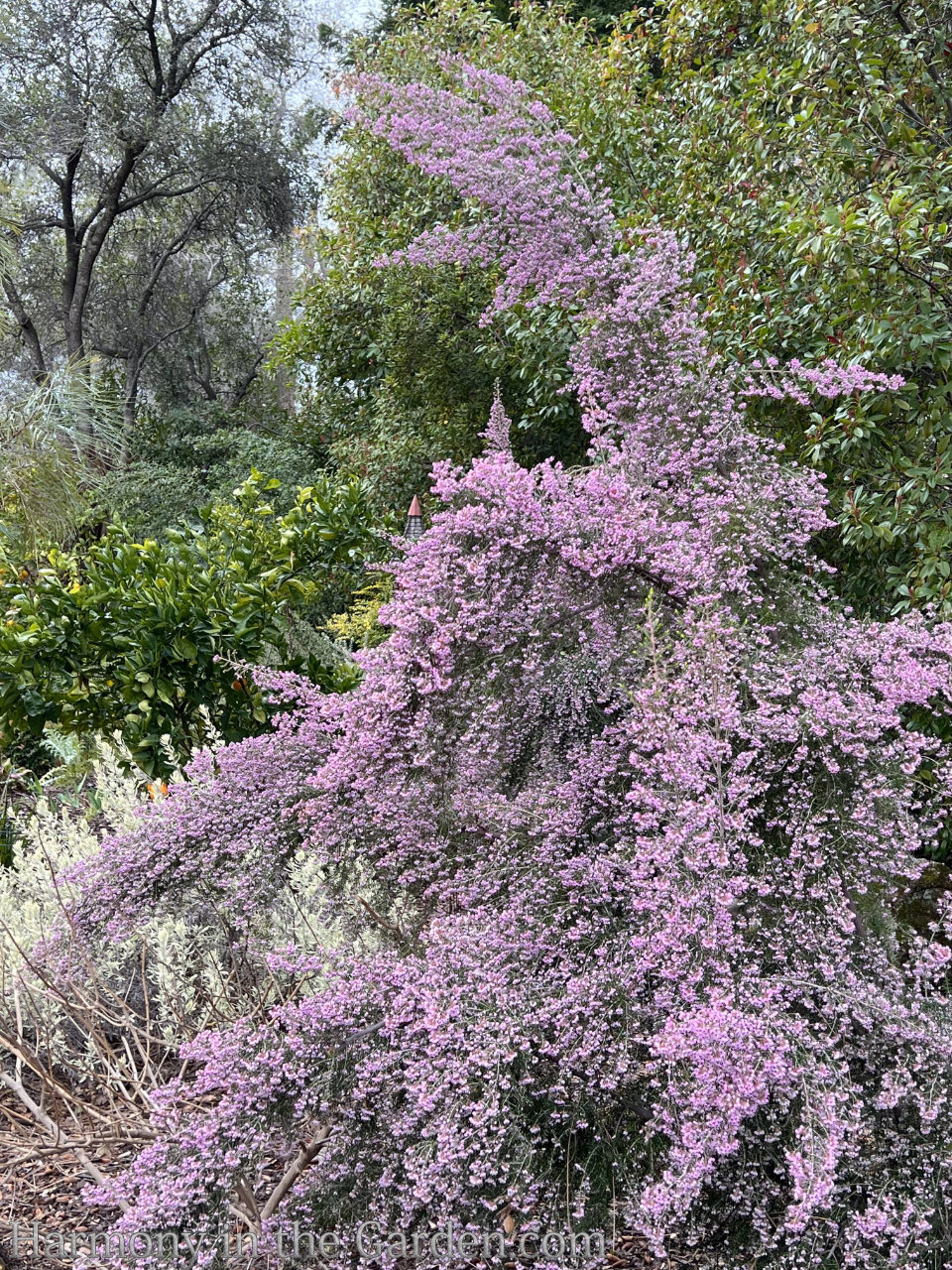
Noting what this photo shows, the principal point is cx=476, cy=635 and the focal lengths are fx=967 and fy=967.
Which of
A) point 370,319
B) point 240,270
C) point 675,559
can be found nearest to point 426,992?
point 675,559

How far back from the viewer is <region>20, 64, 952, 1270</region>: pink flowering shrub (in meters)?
1.65

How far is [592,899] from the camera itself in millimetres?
1955

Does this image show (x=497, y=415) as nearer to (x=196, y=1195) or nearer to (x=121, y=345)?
(x=196, y=1195)

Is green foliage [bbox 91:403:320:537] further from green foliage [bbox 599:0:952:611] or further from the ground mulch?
the ground mulch

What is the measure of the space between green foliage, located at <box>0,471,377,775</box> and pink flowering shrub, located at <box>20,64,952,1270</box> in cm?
145

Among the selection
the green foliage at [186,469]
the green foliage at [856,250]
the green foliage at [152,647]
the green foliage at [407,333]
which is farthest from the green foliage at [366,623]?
the green foliage at [186,469]

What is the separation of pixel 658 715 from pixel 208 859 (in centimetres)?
112

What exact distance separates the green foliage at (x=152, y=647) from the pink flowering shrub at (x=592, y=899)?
1.45m

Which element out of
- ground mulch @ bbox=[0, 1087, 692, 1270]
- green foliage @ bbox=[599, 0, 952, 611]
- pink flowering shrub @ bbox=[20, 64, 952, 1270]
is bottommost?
ground mulch @ bbox=[0, 1087, 692, 1270]

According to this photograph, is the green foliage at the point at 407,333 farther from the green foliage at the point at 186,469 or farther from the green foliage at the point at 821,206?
the green foliage at the point at 186,469

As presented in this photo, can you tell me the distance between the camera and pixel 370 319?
8.64 m

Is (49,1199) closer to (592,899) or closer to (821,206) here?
(592,899)

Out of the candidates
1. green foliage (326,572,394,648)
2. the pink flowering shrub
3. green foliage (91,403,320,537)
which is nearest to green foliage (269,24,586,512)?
green foliage (326,572,394,648)

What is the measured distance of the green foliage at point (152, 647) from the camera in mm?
3785
